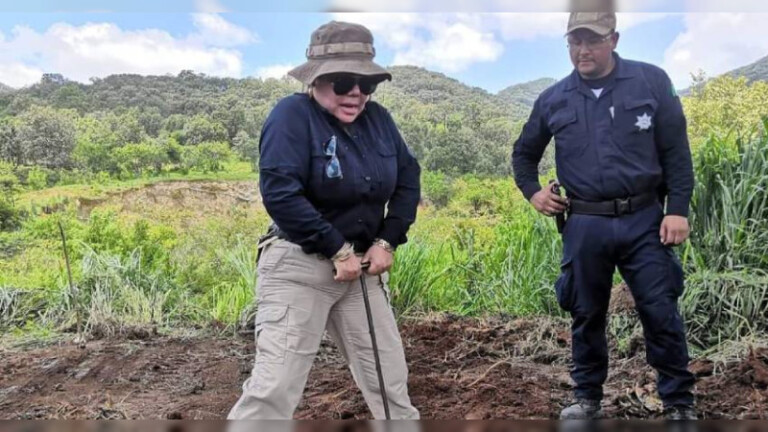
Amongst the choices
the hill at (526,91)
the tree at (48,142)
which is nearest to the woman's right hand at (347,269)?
the hill at (526,91)

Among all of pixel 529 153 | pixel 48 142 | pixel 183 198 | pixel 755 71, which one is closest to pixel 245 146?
pixel 183 198

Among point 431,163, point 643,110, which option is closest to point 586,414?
point 643,110

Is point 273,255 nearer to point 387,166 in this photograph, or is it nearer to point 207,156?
point 387,166

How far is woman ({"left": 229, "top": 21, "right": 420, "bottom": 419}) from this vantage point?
2445mm

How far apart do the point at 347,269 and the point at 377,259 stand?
0.12m

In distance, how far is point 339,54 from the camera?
2553 mm

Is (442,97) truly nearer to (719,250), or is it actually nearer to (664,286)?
(719,250)

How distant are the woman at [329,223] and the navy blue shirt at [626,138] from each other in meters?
0.71

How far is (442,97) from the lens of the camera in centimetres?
456

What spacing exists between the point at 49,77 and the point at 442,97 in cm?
207

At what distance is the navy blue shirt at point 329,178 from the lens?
7.98ft

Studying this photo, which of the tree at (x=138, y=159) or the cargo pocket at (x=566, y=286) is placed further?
the tree at (x=138, y=159)

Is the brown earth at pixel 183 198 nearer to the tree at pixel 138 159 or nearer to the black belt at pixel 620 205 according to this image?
the tree at pixel 138 159

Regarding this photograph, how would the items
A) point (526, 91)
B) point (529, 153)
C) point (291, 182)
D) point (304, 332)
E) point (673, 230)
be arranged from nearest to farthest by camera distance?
point (291, 182)
point (304, 332)
point (673, 230)
point (529, 153)
point (526, 91)
